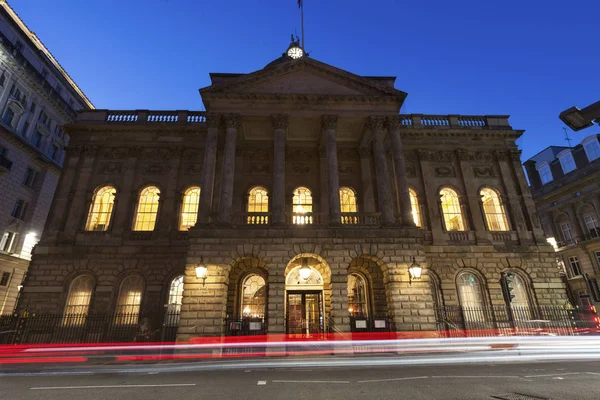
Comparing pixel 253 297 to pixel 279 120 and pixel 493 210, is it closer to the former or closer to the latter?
pixel 279 120

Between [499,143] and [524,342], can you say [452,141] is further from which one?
[524,342]

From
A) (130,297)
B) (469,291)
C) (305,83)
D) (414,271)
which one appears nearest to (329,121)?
(305,83)

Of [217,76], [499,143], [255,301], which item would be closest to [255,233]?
[255,301]

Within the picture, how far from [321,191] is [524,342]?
512 inches

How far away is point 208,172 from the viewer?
17.0m

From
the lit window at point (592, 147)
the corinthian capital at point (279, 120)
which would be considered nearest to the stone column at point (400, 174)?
the corinthian capital at point (279, 120)

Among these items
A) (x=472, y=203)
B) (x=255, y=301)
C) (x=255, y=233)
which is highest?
(x=472, y=203)

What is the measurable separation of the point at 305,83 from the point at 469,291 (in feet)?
53.6

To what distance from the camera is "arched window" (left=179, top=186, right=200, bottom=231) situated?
790 inches

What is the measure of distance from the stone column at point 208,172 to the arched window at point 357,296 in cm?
906

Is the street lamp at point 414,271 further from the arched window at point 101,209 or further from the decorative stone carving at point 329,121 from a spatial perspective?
the arched window at point 101,209

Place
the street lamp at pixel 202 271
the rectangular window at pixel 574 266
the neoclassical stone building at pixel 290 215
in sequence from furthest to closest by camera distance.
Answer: the rectangular window at pixel 574 266 → the neoclassical stone building at pixel 290 215 → the street lamp at pixel 202 271

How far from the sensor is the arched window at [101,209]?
20.0 m

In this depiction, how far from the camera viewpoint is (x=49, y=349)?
1491cm
